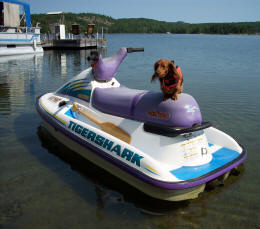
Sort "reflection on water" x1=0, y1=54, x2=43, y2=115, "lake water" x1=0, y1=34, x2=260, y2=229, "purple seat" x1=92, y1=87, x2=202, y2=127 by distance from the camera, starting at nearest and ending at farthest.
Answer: "lake water" x1=0, y1=34, x2=260, y2=229 < "purple seat" x1=92, y1=87, x2=202, y2=127 < "reflection on water" x1=0, y1=54, x2=43, y2=115

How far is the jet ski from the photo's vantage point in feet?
12.0

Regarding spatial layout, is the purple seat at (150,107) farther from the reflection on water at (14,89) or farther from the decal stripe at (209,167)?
the reflection on water at (14,89)

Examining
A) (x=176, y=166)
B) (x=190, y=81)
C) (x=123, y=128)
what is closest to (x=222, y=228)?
(x=176, y=166)

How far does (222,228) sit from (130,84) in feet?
33.5

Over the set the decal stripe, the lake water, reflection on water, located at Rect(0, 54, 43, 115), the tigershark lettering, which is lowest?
the lake water

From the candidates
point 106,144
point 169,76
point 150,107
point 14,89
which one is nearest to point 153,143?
point 150,107

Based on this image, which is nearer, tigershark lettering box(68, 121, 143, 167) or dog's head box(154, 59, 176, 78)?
dog's head box(154, 59, 176, 78)

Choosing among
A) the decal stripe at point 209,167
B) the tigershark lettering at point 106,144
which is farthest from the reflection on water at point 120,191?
the tigershark lettering at point 106,144

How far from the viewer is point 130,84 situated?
13.1 metres

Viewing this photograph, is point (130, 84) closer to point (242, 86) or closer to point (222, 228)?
point (242, 86)

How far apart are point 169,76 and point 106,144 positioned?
1528 millimetres

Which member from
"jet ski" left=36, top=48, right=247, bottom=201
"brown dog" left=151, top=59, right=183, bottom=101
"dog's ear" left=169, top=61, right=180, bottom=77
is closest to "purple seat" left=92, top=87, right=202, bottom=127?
"jet ski" left=36, top=48, right=247, bottom=201

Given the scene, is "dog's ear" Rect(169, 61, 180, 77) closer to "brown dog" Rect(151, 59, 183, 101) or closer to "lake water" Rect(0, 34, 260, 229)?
"brown dog" Rect(151, 59, 183, 101)

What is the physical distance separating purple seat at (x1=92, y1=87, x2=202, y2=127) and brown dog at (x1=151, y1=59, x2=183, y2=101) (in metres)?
0.15
